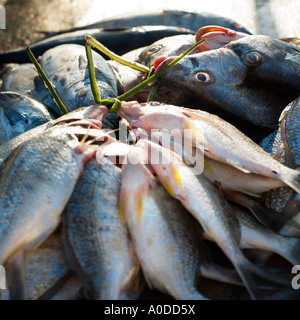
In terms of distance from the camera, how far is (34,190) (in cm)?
194

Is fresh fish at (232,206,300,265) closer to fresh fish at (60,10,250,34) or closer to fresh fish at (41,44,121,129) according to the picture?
fresh fish at (41,44,121,129)

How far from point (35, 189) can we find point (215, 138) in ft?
3.03

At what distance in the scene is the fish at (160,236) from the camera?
1.90 metres

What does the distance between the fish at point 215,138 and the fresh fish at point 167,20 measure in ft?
→ 9.22

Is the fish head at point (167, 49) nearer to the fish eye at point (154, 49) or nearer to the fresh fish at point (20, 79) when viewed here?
the fish eye at point (154, 49)

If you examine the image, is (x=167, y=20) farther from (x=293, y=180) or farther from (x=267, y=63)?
(x=293, y=180)

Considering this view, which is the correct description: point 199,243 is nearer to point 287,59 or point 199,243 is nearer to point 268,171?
point 268,171

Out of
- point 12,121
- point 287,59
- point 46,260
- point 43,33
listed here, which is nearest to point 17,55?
point 43,33

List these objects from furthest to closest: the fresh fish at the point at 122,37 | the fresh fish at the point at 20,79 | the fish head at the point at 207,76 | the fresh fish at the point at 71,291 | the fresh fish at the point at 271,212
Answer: the fresh fish at the point at 122,37
the fresh fish at the point at 20,79
the fish head at the point at 207,76
the fresh fish at the point at 271,212
the fresh fish at the point at 71,291

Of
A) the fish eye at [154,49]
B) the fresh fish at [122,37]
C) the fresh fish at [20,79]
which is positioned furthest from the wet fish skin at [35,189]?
the fresh fish at [122,37]

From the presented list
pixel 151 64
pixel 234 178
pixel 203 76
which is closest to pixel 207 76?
pixel 203 76

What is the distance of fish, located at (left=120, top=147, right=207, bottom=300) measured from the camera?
1896mm

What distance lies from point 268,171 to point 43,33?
4564mm
